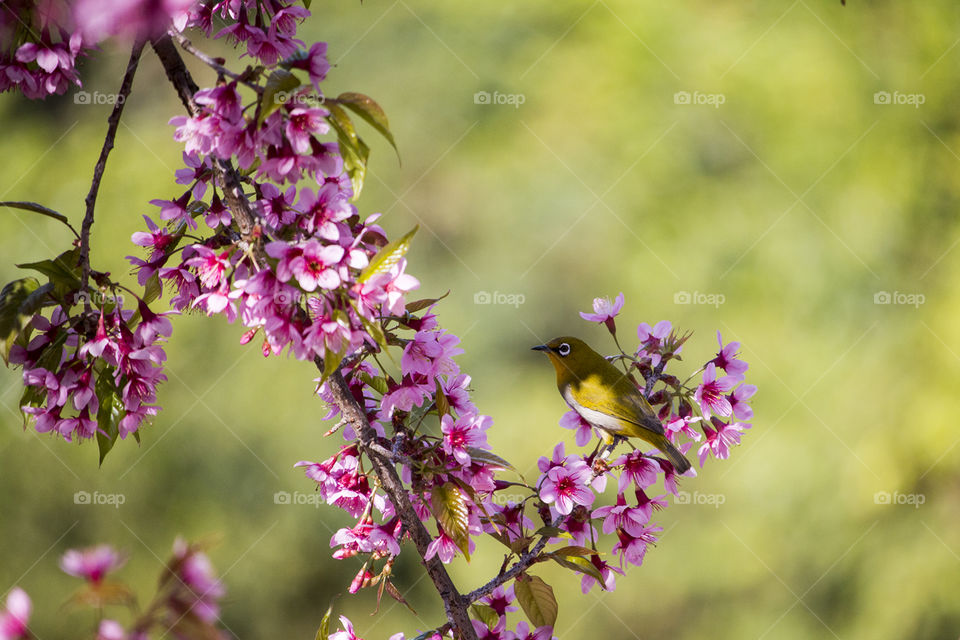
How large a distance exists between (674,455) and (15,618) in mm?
825

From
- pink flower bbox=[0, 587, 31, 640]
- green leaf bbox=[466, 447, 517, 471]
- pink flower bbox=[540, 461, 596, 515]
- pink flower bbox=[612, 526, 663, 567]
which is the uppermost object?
green leaf bbox=[466, 447, 517, 471]

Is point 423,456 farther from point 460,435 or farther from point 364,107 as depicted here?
point 364,107

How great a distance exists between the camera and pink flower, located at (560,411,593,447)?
1.01m

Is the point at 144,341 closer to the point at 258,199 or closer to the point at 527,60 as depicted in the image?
the point at 258,199

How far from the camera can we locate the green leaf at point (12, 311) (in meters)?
0.73

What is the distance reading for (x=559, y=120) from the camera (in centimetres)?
208

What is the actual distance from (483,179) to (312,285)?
144 cm

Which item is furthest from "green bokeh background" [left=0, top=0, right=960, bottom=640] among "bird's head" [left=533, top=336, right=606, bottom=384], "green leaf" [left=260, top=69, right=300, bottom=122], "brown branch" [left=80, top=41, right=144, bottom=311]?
"green leaf" [left=260, top=69, right=300, bottom=122]

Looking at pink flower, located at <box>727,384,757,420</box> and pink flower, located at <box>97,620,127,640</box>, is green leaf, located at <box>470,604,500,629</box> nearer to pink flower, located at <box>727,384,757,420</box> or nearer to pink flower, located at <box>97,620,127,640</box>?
pink flower, located at <box>727,384,757,420</box>

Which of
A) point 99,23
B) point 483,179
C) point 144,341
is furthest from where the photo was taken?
point 483,179

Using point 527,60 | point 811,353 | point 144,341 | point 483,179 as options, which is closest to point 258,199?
point 144,341

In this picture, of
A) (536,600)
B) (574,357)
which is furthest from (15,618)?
(574,357)

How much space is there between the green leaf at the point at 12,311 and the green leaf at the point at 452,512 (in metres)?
0.41

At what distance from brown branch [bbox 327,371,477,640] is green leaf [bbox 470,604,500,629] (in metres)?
0.09
